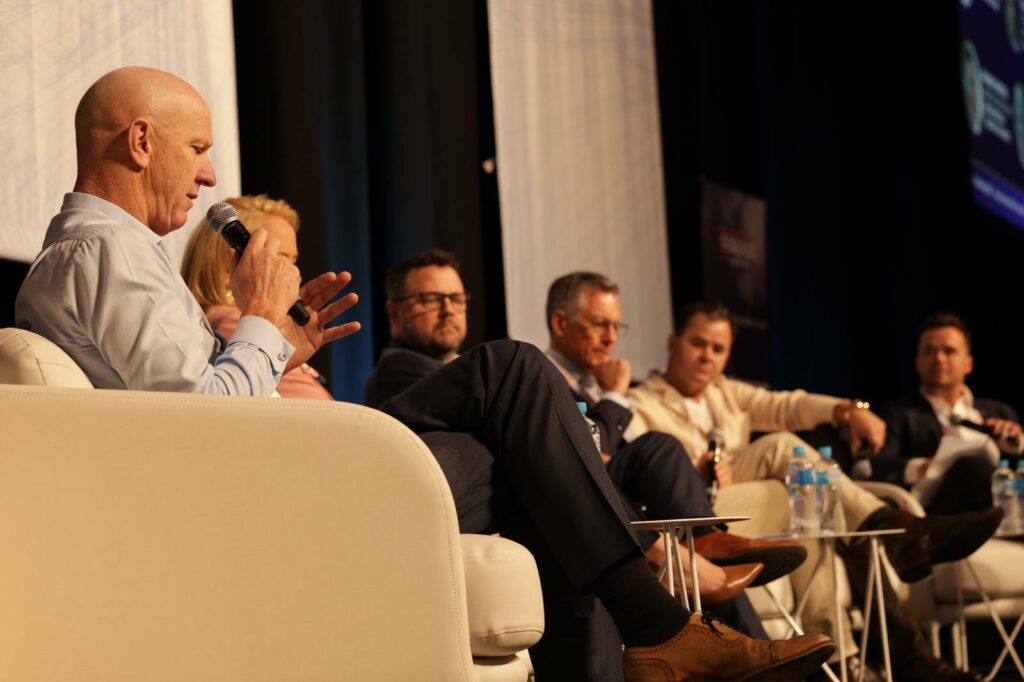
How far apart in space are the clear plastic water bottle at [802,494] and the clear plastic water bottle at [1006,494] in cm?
79

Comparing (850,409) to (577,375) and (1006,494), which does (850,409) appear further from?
(577,375)

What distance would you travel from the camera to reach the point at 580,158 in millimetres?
4973

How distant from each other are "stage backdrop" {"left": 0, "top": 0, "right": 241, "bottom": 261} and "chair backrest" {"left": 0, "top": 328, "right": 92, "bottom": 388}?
115 centimetres

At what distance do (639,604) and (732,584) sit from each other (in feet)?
2.19

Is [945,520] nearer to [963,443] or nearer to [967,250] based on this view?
[963,443]

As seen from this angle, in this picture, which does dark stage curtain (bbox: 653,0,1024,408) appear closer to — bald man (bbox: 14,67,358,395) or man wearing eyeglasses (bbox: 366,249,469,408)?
man wearing eyeglasses (bbox: 366,249,469,408)

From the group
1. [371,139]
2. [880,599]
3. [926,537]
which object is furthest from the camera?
[371,139]

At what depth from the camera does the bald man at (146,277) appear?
1.73 meters

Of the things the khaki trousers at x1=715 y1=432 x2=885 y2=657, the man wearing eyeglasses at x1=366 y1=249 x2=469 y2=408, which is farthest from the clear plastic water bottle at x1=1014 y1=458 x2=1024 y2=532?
the man wearing eyeglasses at x1=366 y1=249 x2=469 y2=408

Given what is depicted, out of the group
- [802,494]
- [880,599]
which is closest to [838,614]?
[880,599]

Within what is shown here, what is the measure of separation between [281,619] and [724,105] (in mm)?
5554

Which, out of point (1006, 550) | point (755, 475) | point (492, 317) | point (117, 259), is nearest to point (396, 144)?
point (492, 317)

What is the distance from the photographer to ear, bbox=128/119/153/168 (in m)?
1.96

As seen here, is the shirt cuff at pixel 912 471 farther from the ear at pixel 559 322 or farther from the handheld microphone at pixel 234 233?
the handheld microphone at pixel 234 233
